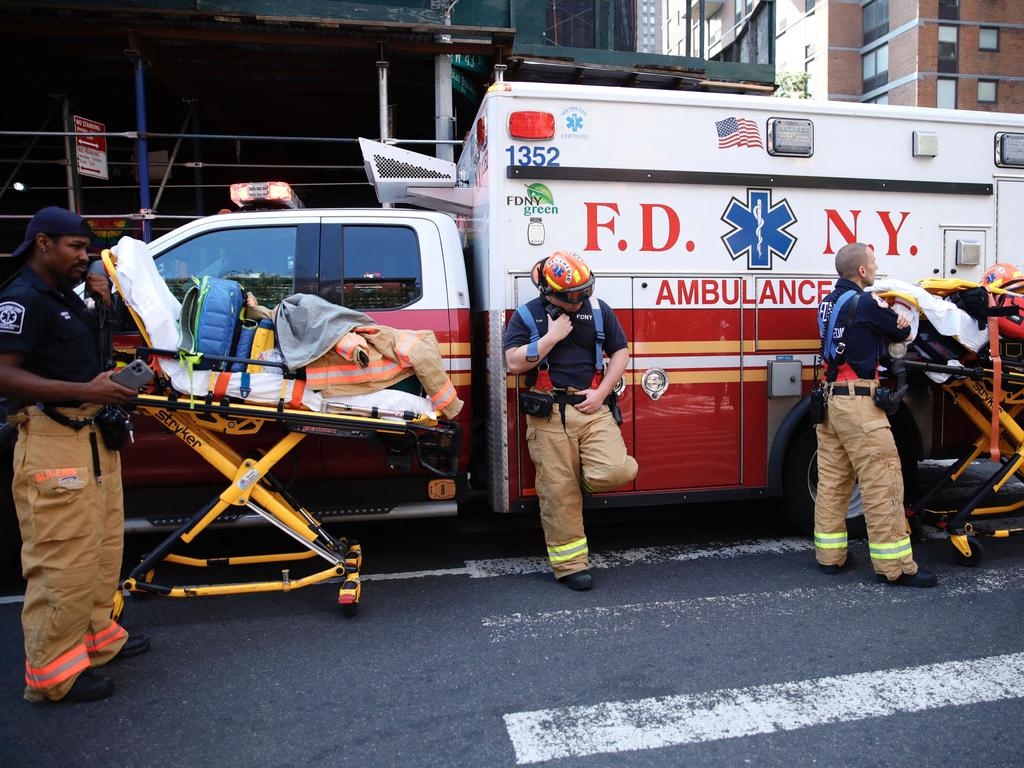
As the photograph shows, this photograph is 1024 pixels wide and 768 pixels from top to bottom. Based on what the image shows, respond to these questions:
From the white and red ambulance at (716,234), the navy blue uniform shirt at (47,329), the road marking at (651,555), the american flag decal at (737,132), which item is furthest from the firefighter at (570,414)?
the navy blue uniform shirt at (47,329)

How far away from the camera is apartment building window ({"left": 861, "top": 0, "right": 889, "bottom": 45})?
4566 centimetres

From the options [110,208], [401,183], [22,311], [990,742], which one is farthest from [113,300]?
[110,208]

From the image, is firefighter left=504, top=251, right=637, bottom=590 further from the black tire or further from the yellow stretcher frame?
the yellow stretcher frame

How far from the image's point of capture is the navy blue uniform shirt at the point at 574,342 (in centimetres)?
437

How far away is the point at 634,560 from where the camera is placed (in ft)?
16.1

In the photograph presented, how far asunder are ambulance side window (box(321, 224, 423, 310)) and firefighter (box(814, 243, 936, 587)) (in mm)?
2504

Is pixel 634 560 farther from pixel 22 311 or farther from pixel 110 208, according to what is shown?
pixel 110 208

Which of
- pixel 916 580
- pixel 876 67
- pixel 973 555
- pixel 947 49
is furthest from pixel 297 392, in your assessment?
pixel 876 67

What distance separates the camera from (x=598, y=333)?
439 centimetres

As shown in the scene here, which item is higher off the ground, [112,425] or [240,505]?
[112,425]

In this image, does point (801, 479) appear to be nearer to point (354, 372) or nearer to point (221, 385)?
point (354, 372)

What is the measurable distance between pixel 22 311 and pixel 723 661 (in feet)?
10.9

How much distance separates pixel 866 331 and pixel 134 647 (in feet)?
13.7

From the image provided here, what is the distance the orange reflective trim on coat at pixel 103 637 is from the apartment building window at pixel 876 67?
171 ft
